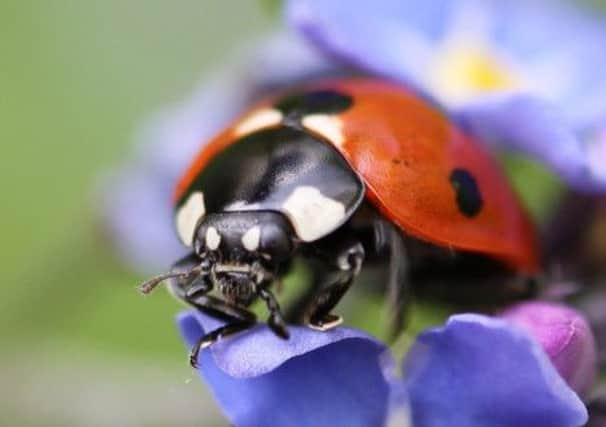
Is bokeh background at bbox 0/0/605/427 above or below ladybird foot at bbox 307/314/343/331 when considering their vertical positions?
below

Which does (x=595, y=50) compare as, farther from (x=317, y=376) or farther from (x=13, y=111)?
(x=13, y=111)

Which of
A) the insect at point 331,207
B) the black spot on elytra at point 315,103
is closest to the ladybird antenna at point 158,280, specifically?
the insect at point 331,207

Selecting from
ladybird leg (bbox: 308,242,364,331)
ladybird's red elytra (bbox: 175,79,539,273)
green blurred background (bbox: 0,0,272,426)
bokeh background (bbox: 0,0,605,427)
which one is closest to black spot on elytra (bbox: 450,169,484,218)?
ladybird's red elytra (bbox: 175,79,539,273)

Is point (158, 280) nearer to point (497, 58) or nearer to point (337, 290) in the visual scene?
point (337, 290)

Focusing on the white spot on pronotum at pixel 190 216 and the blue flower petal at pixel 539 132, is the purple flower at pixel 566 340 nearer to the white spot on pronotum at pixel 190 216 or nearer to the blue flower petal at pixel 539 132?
the blue flower petal at pixel 539 132

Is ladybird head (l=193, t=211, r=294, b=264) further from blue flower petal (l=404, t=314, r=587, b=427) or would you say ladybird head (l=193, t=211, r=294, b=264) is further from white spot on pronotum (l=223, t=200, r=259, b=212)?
blue flower petal (l=404, t=314, r=587, b=427)

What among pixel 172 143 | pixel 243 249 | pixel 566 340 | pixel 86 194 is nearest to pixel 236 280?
pixel 243 249

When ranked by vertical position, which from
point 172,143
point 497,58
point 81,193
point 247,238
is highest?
point 247,238
